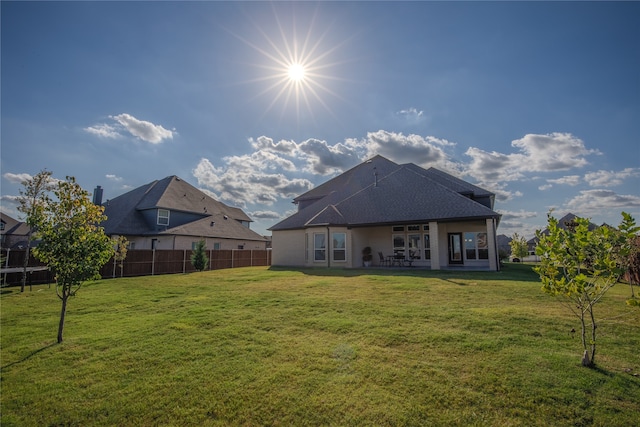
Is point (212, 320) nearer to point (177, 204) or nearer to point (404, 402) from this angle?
point (404, 402)

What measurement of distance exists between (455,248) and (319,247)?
31.0 feet

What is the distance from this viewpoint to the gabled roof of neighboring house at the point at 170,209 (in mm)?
26062

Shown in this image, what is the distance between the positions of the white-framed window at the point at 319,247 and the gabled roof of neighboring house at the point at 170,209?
12.4 m

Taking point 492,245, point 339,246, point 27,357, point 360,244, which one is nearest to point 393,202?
point 360,244

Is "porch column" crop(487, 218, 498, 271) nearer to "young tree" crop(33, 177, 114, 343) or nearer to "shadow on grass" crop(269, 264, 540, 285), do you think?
"shadow on grass" crop(269, 264, 540, 285)

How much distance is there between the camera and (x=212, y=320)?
695cm

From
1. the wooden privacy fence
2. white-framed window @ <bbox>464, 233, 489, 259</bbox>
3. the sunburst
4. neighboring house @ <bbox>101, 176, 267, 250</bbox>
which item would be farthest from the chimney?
white-framed window @ <bbox>464, 233, 489, 259</bbox>

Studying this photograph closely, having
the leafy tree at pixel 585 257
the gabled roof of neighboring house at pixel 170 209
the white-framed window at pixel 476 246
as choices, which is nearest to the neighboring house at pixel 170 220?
the gabled roof of neighboring house at pixel 170 209

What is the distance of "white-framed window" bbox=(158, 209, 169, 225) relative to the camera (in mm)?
27008

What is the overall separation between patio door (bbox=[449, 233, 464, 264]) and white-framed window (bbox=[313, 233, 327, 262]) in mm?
8712

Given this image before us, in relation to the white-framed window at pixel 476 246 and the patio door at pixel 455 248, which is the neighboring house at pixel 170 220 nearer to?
the patio door at pixel 455 248

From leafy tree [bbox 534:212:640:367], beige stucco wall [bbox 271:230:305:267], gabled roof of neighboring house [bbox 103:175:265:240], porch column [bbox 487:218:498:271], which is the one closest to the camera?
leafy tree [bbox 534:212:640:367]

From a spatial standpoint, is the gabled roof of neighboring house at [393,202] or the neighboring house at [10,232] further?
the neighboring house at [10,232]

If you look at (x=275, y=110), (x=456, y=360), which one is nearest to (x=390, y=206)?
(x=275, y=110)
